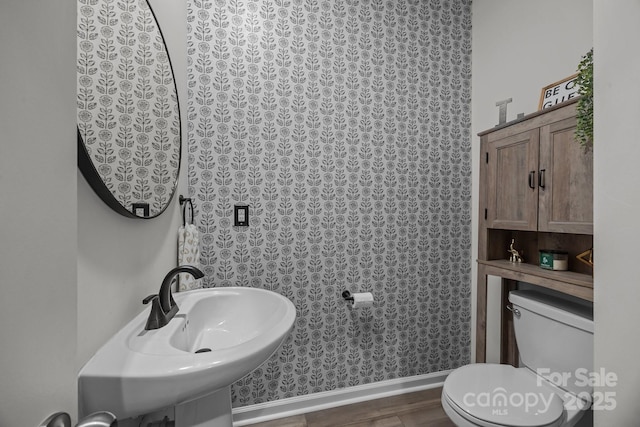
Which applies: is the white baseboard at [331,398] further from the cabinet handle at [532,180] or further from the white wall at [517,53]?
the cabinet handle at [532,180]

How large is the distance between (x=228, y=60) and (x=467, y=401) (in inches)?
79.3

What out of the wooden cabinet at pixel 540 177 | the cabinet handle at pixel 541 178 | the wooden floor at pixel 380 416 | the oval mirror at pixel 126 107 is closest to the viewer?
the oval mirror at pixel 126 107

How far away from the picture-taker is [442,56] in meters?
1.98

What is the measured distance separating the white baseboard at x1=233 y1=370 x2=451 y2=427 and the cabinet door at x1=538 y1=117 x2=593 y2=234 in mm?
1281

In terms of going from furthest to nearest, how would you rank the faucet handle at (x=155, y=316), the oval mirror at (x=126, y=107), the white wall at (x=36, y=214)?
1. the faucet handle at (x=155, y=316)
2. the oval mirror at (x=126, y=107)
3. the white wall at (x=36, y=214)

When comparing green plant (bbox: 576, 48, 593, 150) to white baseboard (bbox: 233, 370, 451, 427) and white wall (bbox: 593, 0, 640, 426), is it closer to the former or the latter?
white wall (bbox: 593, 0, 640, 426)

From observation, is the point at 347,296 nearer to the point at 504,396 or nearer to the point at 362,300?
the point at 362,300

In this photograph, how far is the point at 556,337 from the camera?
1268 mm

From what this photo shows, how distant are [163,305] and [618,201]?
137 cm

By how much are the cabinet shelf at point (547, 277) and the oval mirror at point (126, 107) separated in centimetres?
165

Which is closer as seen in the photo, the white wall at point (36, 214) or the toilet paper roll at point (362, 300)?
the white wall at point (36, 214)

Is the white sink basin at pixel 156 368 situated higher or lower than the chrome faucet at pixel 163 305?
lower

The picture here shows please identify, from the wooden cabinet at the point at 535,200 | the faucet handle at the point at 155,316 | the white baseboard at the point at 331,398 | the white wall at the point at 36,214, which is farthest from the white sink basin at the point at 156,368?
the wooden cabinet at the point at 535,200

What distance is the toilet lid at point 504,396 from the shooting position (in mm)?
1059
